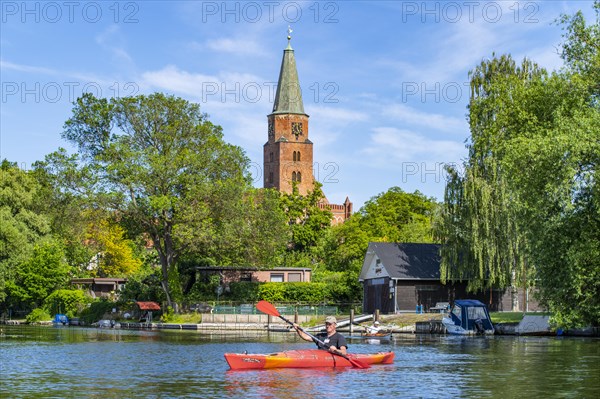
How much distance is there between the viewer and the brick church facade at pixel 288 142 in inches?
5782

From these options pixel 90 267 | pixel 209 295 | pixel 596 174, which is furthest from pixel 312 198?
pixel 596 174

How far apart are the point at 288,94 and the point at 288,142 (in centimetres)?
841

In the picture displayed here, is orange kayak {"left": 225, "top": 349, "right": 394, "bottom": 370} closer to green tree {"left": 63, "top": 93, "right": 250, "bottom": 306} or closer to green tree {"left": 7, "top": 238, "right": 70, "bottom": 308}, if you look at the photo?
green tree {"left": 63, "top": 93, "right": 250, "bottom": 306}

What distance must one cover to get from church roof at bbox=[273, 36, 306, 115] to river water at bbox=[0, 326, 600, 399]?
110289 millimetres

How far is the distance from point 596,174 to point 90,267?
80006 mm

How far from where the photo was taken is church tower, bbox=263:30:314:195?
147000 millimetres

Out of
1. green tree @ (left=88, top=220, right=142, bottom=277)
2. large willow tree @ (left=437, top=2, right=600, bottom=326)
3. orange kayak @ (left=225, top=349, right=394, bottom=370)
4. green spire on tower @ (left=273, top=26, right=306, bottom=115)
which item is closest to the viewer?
orange kayak @ (left=225, top=349, right=394, bottom=370)

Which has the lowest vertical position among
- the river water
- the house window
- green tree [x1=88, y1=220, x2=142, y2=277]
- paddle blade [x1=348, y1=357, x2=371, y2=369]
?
the river water

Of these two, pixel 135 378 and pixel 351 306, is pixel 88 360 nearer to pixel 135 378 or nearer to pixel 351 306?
pixel 135 378

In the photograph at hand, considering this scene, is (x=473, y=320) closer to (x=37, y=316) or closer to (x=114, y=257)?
(x=37, y=316)

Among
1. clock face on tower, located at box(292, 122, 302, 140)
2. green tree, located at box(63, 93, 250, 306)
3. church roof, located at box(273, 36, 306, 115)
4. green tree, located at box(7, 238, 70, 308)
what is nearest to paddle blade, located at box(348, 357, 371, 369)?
green tree, located at box(63, 93, 250, 306)

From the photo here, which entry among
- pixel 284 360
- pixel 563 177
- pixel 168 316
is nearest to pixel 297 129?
pixel 168 316

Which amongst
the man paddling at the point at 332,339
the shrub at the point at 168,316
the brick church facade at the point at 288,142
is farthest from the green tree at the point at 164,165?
the brick church facade at the point at 288,142

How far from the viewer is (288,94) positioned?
14912 cm
